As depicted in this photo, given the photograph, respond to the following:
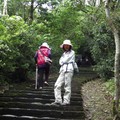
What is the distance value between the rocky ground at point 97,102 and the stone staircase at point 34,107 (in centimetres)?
30

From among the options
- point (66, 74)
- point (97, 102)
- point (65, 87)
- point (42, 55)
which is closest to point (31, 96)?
point (42, 55)

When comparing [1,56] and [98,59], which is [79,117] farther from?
[98,59]

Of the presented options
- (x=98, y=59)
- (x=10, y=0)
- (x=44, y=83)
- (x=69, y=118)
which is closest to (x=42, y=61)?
(x=44, y=83)

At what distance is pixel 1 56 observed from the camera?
10211mm

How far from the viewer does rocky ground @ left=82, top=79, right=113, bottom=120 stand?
8.33 metres

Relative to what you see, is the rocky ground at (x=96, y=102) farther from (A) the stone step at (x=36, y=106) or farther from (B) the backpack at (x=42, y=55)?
(B) the backpack at (x=42, y=55)

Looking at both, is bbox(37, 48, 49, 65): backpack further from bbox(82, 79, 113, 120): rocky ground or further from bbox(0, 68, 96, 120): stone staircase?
bbox(82, 79, 113, 120): rocky ground

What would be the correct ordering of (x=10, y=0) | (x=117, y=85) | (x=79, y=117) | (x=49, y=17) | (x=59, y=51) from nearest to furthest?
(x=117, y=85), (x=79, y=117), (x=59, y=51), (x=49, y=17), (x=10, y=0)

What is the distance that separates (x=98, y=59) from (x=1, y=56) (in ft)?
19.1

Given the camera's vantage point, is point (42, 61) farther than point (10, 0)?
No

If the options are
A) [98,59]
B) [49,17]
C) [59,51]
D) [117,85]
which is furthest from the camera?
[49,17]

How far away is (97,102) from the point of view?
9.85 metres

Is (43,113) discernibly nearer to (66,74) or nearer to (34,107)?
(34,107)

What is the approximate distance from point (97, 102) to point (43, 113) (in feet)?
7.44
